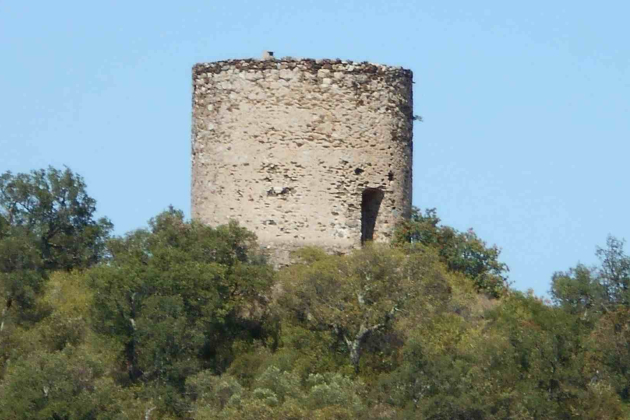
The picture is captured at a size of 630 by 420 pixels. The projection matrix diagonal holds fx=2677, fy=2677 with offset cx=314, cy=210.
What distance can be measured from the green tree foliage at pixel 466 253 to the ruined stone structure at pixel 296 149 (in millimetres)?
994

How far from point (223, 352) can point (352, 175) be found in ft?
8.61

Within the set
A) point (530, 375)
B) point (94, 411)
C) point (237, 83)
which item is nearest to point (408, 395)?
point (530, 375)

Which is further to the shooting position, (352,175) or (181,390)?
(352,175)

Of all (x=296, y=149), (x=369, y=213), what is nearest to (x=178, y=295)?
(x=296, y=149)

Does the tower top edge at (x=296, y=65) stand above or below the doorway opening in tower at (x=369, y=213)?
above

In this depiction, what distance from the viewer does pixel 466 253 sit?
3266 centimetres

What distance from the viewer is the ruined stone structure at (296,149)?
31.1 metres

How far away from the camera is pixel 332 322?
29.7m

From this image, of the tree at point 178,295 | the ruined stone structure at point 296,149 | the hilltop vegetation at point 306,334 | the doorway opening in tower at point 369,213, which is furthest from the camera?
the doorway opening in tower at point 369,213

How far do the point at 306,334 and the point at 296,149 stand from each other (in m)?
2.41

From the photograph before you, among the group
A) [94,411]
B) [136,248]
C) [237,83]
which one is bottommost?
[94,411]

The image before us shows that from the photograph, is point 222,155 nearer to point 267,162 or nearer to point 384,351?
point 267,162

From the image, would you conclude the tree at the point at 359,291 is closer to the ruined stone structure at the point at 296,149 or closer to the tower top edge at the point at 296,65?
the ruined stone structure at the point at 296,149

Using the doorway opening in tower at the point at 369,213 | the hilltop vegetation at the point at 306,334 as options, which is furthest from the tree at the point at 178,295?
the doorway opening in tower at the point at 369,213
